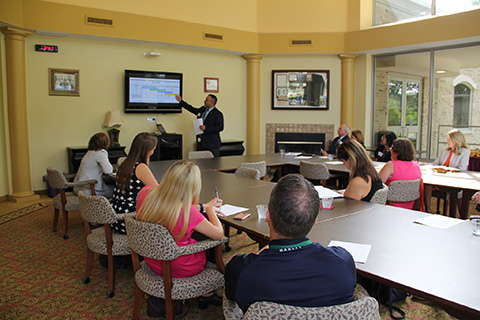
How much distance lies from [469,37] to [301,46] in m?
3.30

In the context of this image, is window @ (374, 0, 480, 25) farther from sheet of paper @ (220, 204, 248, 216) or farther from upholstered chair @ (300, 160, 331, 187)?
sheet of paper @ (220, 204, 248, 216)

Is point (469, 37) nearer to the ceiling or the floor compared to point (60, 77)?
nearer to the ceiling

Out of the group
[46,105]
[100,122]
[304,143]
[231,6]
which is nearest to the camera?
[46,105]

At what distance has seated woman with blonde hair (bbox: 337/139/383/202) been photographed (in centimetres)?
331

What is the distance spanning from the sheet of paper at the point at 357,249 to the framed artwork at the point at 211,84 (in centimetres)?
697

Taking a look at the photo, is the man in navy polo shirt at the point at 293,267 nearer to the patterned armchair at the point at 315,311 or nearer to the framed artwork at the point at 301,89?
the patterned armchair at the point at 315,311

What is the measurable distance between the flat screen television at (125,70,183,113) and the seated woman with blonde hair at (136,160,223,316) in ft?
18.6

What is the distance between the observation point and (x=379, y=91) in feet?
A: 30.0

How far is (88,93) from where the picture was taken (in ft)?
24.5

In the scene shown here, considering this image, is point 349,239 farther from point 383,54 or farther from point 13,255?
point 383,54

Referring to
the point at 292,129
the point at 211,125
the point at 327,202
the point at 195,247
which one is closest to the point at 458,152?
the point at 327,202

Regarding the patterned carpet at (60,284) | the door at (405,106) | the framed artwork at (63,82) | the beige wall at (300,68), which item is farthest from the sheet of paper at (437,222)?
the beige wall at (300,68)

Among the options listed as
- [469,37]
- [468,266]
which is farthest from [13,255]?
[469,37]

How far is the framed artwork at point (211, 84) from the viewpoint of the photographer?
8814 mm
